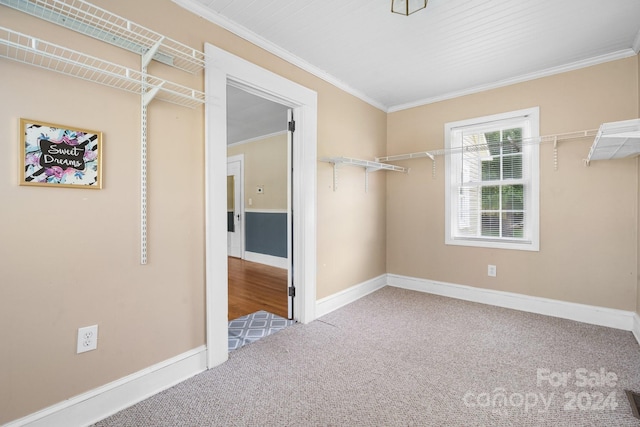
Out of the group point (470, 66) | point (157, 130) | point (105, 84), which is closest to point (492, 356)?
point (470, 66)

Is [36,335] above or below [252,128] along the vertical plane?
below

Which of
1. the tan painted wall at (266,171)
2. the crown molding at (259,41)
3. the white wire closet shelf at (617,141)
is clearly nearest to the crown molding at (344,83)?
the crown molding at (259,41)

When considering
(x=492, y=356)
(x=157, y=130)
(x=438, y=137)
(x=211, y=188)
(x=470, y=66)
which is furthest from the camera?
(x=438, y=137)

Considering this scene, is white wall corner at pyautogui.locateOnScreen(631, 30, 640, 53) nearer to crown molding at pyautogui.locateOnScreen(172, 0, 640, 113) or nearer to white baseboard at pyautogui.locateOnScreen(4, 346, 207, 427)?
crown molding at pyautogui.locateOnScreen(172, 0, 640, 113)

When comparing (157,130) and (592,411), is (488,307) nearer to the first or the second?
(592,411)

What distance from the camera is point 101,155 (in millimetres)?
1554

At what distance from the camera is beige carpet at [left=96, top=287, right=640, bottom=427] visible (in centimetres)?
157

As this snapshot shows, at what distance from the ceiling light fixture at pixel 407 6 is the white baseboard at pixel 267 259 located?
412 centimetres

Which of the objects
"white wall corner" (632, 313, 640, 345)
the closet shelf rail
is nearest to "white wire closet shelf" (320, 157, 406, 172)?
the closet shelf rail

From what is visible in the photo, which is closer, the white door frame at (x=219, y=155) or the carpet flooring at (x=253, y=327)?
the white door frame at (x=219, y=155)

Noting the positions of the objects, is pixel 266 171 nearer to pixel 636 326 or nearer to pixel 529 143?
pixel 529 143

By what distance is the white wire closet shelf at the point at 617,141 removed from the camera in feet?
5.85

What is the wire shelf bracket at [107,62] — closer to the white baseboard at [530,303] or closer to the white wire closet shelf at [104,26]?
the white wire closet shelf at [104,26]

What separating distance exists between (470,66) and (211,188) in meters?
2.60
